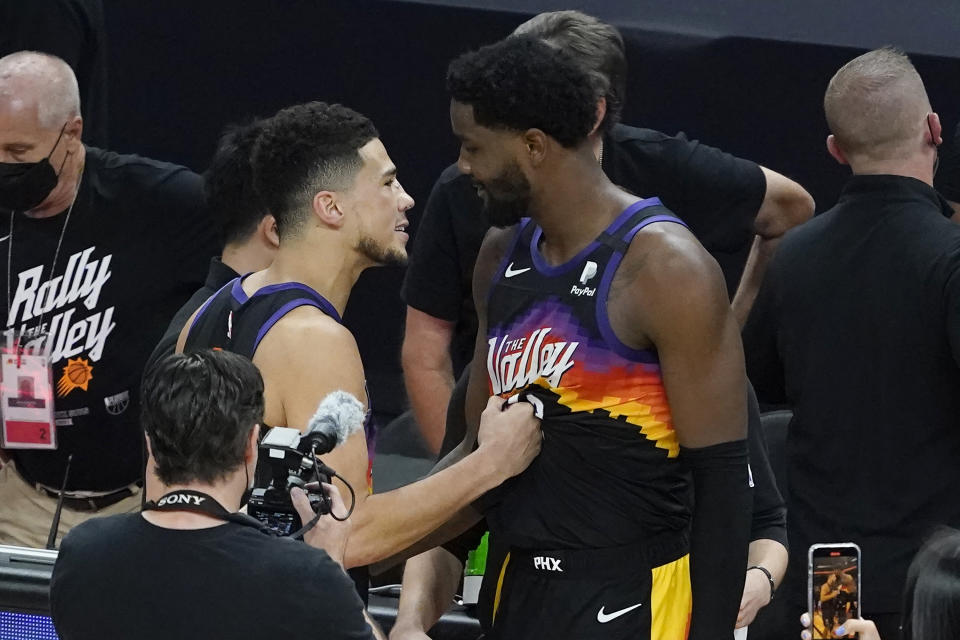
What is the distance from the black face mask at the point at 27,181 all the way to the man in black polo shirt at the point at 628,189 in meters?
0.97

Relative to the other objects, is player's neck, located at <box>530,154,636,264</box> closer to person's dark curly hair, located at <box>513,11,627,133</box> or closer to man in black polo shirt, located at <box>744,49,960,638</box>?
person's dark curly hair, located at <box>513,11,627,133</box>

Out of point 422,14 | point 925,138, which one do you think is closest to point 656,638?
point 925,138

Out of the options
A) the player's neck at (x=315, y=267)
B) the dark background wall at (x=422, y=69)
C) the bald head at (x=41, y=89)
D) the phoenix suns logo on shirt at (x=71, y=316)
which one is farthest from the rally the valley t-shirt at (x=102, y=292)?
the player's neck at (x=315, y=267)

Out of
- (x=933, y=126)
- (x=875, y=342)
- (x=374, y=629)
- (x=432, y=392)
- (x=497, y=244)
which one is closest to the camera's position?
(x=374, y=629)

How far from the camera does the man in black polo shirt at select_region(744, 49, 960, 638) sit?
10.1ft

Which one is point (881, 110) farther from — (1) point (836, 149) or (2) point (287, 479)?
(2) point (287, 479)

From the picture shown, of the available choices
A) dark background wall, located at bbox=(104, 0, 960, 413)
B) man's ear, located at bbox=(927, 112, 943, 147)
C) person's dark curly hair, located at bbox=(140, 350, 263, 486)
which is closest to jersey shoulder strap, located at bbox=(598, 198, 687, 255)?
person's dark curly hair, located at bbox=(140, 350, 263, 486)

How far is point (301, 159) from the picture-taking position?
284 cm

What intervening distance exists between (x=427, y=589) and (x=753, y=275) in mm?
1529

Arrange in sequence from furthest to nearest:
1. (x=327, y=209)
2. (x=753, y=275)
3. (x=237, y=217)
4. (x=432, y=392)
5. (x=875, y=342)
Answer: (x=753, y=275) → (x=432, y=392) → (x=237, y=217) → (x=875, y=342) → (x=327, y=209)

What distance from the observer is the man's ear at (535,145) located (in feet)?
8.17

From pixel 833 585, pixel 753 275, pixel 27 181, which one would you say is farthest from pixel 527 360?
pixel 27 181

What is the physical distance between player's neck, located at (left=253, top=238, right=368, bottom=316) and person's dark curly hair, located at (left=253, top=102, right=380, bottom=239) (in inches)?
1.9

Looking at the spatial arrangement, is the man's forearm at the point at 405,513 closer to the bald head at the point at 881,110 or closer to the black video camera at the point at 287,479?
the black video camera at the point at 287,479
